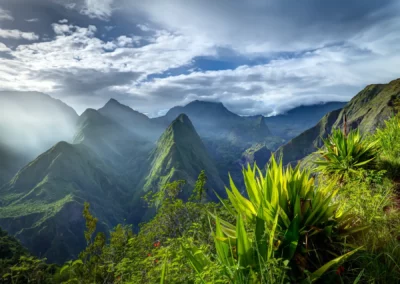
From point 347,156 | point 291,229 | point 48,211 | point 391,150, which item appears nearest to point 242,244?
point 291,229

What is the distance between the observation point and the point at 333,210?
3.40 meters

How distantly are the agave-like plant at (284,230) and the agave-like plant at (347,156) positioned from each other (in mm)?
3416

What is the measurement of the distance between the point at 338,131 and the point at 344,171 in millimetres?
1330

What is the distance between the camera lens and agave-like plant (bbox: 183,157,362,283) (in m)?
2.63

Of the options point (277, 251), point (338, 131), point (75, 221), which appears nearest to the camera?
point (277, 251)

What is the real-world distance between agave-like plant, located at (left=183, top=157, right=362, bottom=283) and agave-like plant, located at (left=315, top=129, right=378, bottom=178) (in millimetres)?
3416

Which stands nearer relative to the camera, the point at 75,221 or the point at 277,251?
the point at 277,251

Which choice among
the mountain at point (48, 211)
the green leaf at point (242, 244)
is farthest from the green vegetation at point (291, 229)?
the mountain at point (48, 211)

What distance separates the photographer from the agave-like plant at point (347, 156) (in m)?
6.66

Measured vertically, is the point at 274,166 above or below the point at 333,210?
above

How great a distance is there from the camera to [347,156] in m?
6.77

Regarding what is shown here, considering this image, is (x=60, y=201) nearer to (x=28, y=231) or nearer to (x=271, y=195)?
(x=28, y=231)

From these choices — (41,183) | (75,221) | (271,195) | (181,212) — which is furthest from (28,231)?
(271,195)

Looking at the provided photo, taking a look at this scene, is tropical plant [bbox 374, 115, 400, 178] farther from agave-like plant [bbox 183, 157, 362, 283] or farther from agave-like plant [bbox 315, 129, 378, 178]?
agave-like plant [bbox 183, 157, 362, 283]
